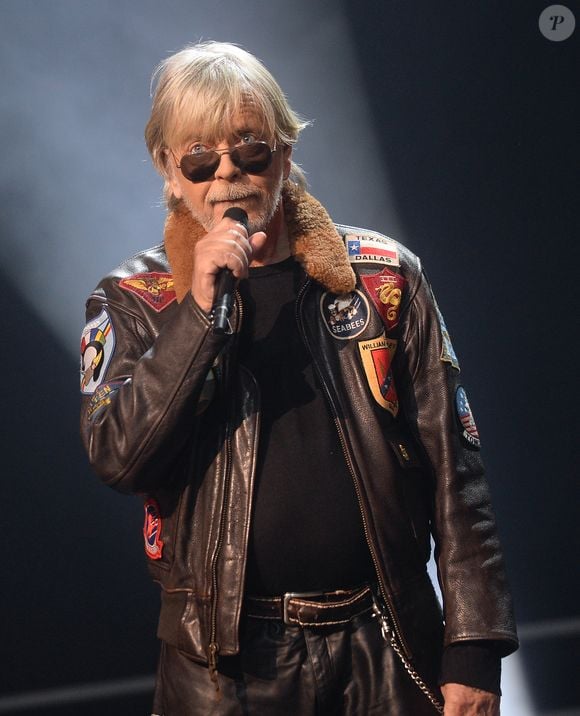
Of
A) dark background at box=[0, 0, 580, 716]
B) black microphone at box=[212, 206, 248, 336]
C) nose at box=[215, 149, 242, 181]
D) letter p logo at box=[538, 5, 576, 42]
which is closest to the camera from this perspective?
black microphone at box=[212, 206, 248, 336]

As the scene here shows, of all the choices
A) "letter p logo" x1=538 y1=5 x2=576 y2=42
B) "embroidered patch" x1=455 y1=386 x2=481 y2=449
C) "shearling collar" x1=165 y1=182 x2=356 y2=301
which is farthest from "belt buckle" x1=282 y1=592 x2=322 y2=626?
"letter p logo" x1=538 y1=5 x2=576 y2=42

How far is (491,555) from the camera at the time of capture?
151 cm

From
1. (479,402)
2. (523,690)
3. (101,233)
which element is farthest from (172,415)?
(523,690)

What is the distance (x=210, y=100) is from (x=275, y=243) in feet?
0.84

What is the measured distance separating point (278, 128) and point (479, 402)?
1.28m

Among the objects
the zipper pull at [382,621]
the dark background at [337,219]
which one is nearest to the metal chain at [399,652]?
the zipper pull at [382,621]

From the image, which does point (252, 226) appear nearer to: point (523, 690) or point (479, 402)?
point (479, 402)

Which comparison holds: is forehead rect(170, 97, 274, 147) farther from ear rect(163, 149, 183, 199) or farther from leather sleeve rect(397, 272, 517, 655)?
leather sleeve rect(397, 272, 517, 655)

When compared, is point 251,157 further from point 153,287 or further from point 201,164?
point 153,287

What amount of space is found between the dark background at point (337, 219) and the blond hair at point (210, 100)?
81 centimetres

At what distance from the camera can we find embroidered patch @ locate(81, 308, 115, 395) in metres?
1.52

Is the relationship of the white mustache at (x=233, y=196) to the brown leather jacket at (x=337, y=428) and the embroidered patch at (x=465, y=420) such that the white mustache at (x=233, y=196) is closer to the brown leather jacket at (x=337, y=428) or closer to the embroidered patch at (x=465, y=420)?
the brown leather jacket at (x=337, y=428)

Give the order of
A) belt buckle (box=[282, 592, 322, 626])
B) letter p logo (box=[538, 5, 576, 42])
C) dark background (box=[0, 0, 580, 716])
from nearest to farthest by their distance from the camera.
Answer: belt buckle (box=[282, 592, 322, 626]) < dark background (box=[0, 0, 580, 716]) < letter p logo (box=[538, 5, 576, 42])

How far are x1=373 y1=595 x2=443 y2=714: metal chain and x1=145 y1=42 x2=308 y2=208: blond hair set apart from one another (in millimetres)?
733
